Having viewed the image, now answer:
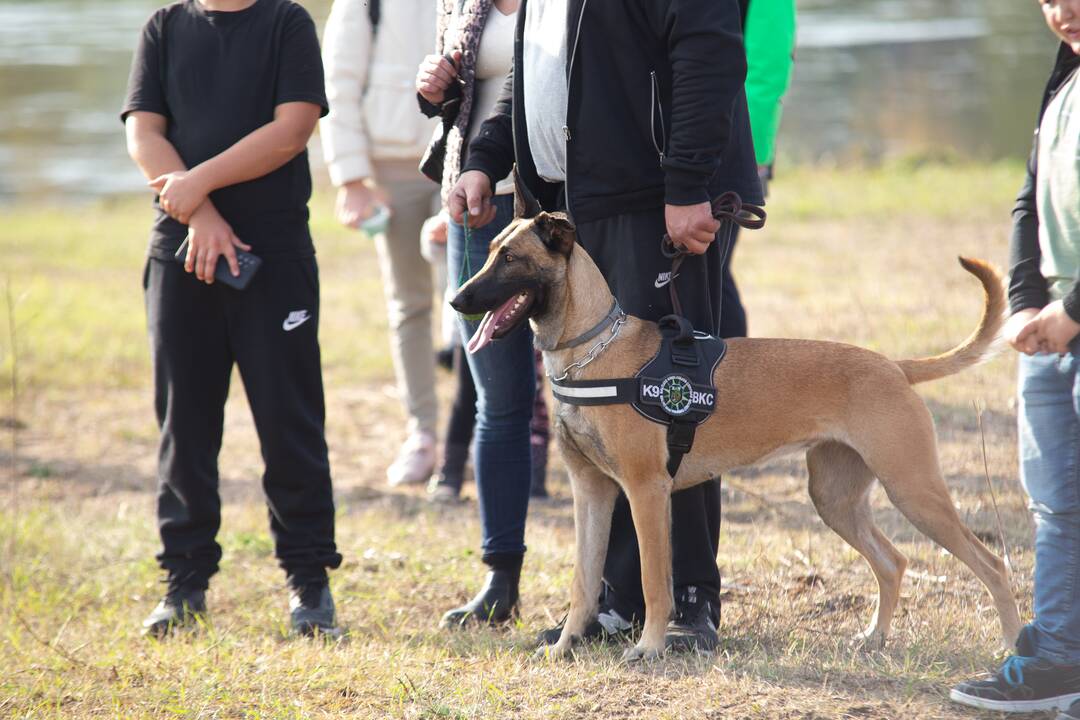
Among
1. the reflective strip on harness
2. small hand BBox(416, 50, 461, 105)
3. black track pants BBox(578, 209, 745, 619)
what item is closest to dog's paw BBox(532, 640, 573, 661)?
black track pants BBox(578, 209, 745, 619)

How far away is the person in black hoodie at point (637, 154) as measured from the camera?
3615mm

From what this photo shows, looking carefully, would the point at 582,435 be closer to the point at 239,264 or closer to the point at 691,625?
the point at 691,625

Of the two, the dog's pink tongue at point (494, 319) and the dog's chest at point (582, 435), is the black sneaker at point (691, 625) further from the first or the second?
the dog's pink tongue at point (494, 319)

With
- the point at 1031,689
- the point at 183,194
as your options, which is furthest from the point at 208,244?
the point at 1031,689

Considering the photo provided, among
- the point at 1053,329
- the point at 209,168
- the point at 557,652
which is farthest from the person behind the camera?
the point at 209,168

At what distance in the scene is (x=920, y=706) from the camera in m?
3.51

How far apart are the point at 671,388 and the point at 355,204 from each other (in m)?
2.94

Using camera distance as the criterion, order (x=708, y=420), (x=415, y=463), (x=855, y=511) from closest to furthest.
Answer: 1. (x=708, y=420)
2. (x=855, y=511)
3. (x=415, y=463)

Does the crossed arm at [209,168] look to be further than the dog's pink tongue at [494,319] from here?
Yes

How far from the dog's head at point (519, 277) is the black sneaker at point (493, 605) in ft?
3.79

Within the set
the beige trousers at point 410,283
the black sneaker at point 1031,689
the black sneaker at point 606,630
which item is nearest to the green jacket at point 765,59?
the beige trousers at point 410,283

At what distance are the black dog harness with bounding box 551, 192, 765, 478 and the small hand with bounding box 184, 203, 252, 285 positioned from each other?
1.37 m

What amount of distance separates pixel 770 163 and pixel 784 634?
2778 mm

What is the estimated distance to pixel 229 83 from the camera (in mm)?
4547
